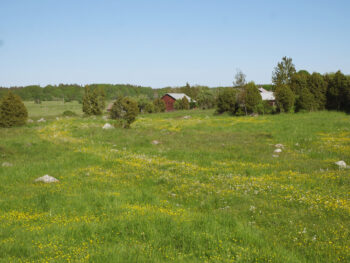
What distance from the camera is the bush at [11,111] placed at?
35.7 metres

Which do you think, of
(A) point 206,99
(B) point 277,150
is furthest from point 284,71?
(B) point 277,150

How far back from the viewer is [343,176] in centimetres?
1016

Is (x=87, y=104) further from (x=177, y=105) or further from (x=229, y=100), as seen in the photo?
(x=177, y=105)

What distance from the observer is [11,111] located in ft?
118

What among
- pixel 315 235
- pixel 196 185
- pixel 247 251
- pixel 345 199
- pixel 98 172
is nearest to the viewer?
pixel 247 251

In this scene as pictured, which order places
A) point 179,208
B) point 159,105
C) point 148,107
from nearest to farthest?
point 179,208 < point 148,107 < point 159,105

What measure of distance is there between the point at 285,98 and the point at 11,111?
137 feet

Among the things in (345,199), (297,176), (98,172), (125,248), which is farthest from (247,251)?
(98,172)

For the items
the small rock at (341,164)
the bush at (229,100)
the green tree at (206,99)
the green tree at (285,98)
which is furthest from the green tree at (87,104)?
the small rock at (341,164)

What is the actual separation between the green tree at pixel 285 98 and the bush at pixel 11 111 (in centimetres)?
4019

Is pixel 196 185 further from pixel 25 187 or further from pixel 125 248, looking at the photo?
pixel 25 187

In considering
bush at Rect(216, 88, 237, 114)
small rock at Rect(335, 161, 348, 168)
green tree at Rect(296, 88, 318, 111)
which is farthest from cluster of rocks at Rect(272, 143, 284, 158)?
bush at Rect(216, 88, 237, 114)

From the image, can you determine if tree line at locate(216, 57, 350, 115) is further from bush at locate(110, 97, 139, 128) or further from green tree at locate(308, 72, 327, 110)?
bush at locate(110, 97, 139, 128)

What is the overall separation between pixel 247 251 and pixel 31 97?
521 ft
